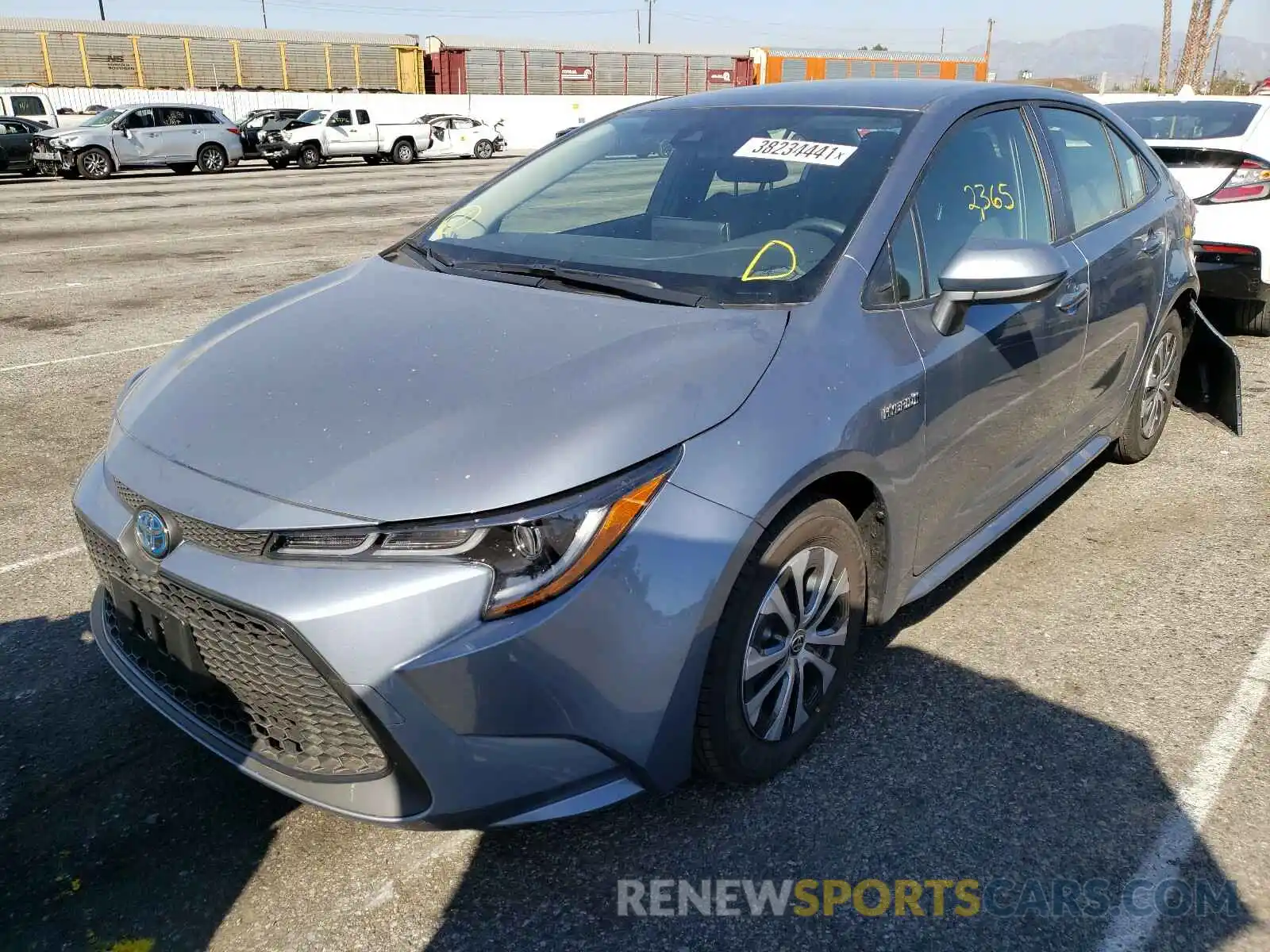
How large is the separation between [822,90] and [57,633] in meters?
3.17

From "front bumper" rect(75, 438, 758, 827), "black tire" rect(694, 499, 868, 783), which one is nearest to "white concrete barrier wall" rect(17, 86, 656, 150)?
"black tire" rect(694, 499, 868, 783)

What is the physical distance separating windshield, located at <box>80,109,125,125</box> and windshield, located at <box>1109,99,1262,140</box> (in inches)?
903

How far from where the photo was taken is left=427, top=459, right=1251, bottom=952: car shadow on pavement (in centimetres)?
226

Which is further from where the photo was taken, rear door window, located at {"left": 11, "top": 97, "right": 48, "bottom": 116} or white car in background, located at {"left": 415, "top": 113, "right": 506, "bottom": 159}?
white car in background, located at {"left": 415, "top": 113, "right": 506, "bottom": 159}

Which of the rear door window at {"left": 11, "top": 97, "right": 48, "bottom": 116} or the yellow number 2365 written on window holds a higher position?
the yellow number 2365 written on window

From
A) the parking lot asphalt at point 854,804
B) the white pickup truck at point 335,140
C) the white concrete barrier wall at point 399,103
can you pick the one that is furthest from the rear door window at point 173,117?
the parking lot asphalt at point 854,804

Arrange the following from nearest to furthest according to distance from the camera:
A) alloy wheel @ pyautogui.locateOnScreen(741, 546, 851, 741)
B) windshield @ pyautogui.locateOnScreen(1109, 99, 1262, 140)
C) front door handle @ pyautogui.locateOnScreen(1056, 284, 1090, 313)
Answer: alloy wheel @ pyautogui.locateOnScreen(741, 546, 851, 741)
front door handle @ pyautogui.locateOnScreen(1056, 284, 1090, 313)
windshield @ pyautogui.locateOnScreen(1109, 99, 1262, 140)

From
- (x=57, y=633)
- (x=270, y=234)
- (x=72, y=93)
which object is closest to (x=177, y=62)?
(x=72, y=93)

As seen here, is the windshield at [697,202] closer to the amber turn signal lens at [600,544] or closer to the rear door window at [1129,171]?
the amber turn signal lens at [600,544]

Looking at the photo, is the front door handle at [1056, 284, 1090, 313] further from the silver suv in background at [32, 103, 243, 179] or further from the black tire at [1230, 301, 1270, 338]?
the silver suv in background at [32, 103, 243, 179]

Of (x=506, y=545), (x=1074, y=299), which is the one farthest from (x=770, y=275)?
(x=1074, y=299)

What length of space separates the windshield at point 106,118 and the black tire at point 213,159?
2.03 metres

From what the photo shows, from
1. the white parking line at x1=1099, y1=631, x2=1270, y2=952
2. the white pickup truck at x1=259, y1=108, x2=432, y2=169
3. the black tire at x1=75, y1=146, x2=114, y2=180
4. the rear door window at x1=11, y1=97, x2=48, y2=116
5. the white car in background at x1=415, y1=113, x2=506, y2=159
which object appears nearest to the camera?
the white parking line at x1=1099, y1=631, x2=1270, y2=952

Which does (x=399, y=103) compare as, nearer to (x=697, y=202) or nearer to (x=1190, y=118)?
(x=1190, y=118)
